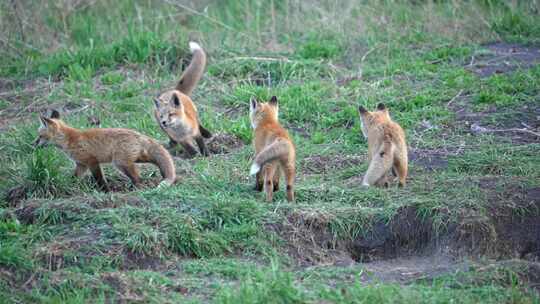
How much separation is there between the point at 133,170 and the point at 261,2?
25.3 feet

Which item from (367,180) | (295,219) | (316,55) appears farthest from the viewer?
(316,55)

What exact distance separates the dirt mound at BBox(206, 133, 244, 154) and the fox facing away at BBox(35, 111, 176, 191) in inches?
73.8

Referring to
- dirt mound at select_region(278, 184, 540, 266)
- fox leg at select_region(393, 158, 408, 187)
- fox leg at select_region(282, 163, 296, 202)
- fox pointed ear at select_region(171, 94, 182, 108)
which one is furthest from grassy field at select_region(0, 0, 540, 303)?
fox pointed ear at select_region(171, 94, 182, 108)

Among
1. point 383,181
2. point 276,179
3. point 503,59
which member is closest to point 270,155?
point 276,179

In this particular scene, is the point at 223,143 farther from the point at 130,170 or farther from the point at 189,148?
the point at 130,170

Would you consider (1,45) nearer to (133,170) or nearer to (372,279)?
(133,170)

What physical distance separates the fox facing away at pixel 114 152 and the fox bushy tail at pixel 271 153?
1305 millimetres

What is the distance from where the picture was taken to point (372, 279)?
23.0 ft

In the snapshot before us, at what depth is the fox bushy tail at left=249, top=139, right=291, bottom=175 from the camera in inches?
307

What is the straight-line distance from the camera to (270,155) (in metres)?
7.90

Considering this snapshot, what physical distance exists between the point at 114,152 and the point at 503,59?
265 inches

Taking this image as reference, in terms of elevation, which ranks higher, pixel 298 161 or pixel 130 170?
pixel 130 170

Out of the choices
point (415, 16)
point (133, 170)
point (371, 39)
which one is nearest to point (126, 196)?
point (133, 170)

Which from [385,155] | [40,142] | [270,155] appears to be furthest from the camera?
[40,142]
